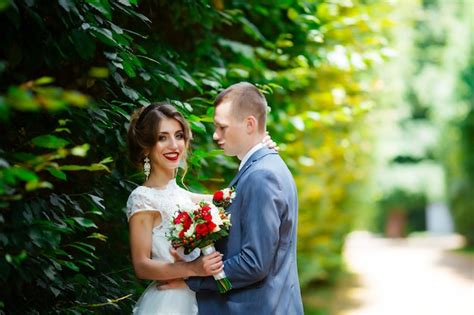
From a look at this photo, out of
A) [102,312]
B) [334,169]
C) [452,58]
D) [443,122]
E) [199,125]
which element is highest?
[452,58]

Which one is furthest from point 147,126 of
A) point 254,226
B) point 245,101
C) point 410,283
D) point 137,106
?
point 410,283

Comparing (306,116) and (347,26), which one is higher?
(347,26)

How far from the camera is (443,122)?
25266mm

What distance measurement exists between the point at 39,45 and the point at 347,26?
192 inches

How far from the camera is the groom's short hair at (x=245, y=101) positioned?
3469mm

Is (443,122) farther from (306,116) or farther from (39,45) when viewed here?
(39,45)

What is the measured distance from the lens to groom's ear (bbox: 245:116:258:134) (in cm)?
349

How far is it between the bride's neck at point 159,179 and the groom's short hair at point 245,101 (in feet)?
1.65

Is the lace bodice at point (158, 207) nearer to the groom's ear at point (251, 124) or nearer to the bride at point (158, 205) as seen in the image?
the bride at point (158, 205)

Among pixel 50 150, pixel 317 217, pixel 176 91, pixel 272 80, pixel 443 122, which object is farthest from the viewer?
pixel 443 122

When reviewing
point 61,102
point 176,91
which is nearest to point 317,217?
point 176,91

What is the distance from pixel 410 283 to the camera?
1752cm

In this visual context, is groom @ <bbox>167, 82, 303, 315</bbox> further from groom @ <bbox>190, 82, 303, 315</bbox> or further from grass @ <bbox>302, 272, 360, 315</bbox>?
grass @ <bbox>302, 272, 360, 315</bbox>

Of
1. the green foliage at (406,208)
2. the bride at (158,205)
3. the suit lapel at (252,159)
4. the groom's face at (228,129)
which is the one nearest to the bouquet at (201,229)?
the bride at (158,205)
